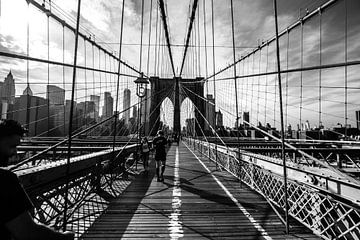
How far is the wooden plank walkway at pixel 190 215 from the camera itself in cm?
231

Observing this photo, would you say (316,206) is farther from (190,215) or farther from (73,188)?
(73,188)

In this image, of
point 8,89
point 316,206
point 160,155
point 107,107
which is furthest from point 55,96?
point 316,206

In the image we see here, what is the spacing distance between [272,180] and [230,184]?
1339 mm

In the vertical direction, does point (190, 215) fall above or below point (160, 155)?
below

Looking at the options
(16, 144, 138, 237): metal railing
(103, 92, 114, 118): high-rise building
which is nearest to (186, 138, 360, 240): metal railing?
(16, 144, 138, 237): metal railing

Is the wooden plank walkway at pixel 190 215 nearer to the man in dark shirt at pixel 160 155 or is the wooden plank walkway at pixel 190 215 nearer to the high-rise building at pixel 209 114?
the man in dark shirt at pixel 160 155

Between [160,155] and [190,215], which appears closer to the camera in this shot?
[190,215]

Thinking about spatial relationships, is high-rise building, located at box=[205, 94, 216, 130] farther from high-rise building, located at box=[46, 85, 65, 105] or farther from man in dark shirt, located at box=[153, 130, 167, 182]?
high-rise building, located at box=[46, 85, 65, 105]

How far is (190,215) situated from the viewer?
9.24ft

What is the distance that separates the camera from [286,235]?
226 cm

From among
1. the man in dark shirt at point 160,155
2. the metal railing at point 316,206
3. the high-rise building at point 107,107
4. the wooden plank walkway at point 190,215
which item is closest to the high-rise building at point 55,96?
the high-rise building at point 107,107

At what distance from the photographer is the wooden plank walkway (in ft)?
7.57

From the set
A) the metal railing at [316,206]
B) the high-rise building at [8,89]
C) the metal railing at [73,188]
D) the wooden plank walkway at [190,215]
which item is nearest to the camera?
the metal railing at [316,206]

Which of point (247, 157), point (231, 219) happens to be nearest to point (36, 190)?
point (231, 219)
